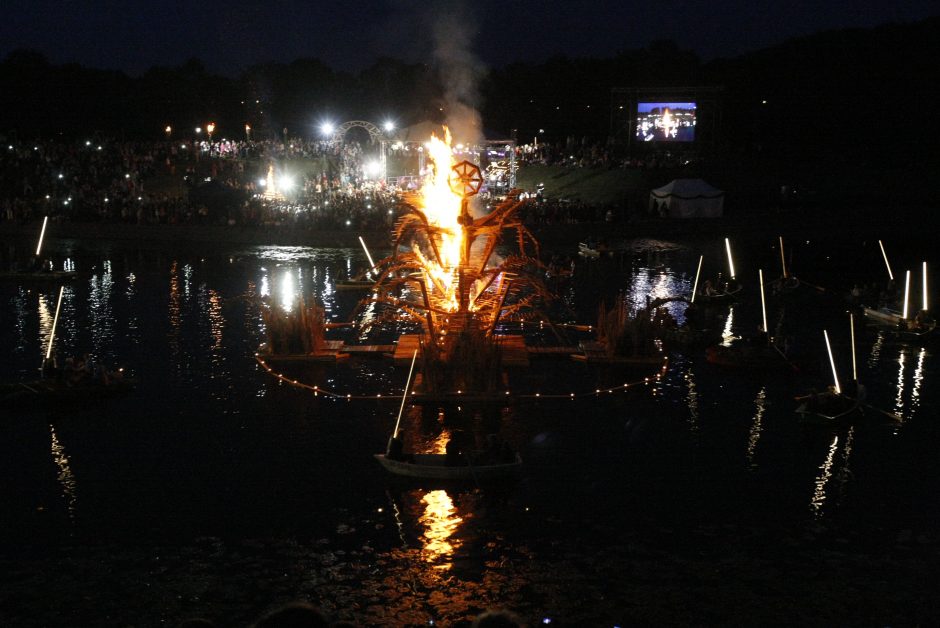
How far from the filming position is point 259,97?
104 metres

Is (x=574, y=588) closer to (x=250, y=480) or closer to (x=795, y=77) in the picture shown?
(x=250, y=480)

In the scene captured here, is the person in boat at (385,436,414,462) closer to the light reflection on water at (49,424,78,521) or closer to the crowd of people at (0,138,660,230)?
the light reflection on water at (49,424,78,521)

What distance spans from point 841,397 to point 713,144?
52.6 metres

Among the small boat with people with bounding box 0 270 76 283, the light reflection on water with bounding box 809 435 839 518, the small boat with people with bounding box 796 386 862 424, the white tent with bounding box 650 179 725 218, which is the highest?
the white tent with bounding box 650 179 725 218

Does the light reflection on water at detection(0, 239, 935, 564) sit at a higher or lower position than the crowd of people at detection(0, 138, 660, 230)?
lower

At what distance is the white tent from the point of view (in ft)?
187

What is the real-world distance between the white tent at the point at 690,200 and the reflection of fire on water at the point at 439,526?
42077 mm

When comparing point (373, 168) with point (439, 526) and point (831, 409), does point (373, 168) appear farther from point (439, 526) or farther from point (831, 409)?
point (439, 526)

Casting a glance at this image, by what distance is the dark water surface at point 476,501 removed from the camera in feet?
47.4

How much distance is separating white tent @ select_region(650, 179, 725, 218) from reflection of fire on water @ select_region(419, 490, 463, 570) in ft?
138

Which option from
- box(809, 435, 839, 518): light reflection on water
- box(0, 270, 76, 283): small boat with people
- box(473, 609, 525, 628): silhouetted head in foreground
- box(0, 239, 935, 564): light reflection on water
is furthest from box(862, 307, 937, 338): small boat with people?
box(0, 270, 76, 283): small boat with people

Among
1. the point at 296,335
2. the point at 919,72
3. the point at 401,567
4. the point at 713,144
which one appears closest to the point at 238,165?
the point at 713,144

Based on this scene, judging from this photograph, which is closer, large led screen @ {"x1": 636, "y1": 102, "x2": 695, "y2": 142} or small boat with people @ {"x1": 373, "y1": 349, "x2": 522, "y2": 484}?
small boat with people @ {"x1": 373, "y1": 349, "x2": 522, "y2": 484}

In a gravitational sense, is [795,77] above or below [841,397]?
above
